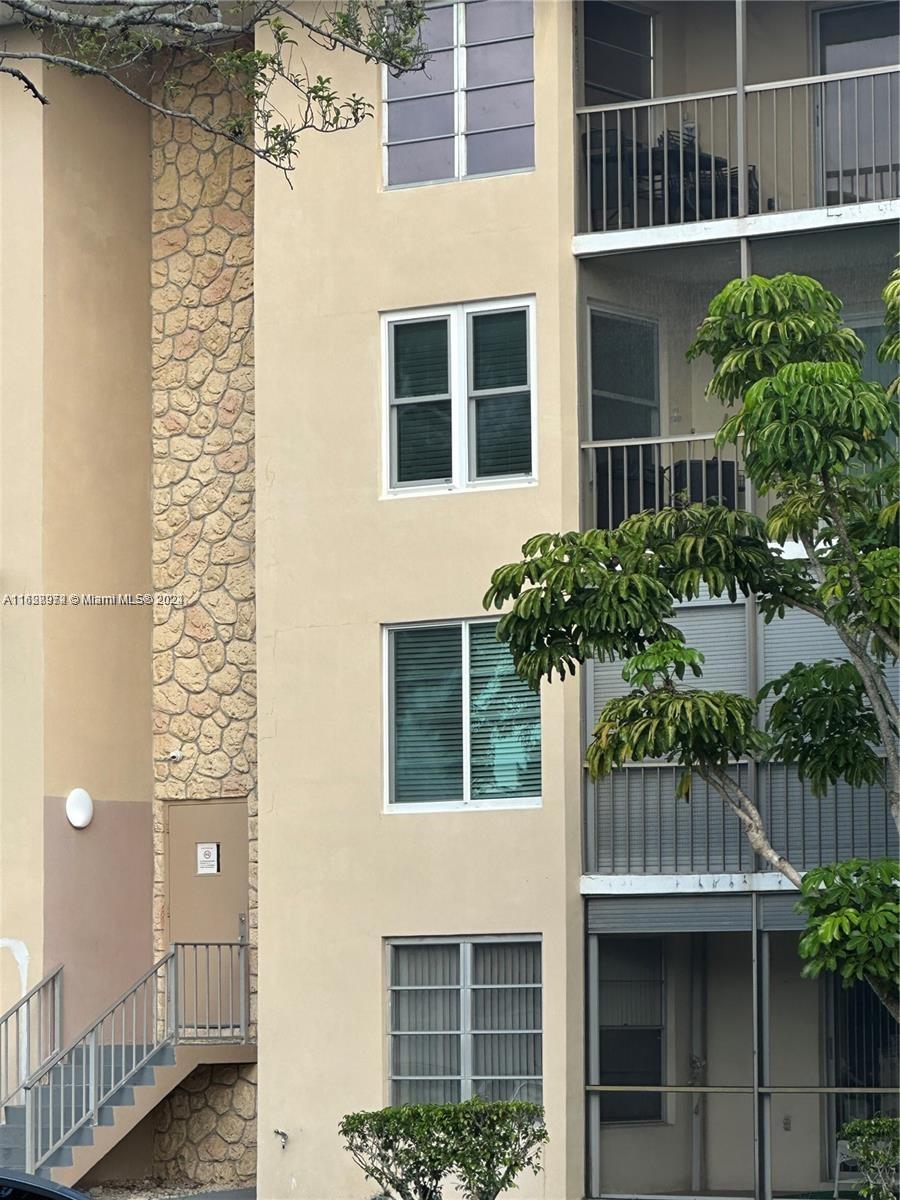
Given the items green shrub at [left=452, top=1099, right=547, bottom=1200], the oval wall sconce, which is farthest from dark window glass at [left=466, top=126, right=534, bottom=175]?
green shrub at [left=452, top=1099, right=547, bottom=1200]

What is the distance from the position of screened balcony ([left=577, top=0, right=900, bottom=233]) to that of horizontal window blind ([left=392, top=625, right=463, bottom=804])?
3.94 metres

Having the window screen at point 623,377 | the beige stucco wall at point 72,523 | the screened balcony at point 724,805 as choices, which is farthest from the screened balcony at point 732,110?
the beige stucco wall at point 72,523

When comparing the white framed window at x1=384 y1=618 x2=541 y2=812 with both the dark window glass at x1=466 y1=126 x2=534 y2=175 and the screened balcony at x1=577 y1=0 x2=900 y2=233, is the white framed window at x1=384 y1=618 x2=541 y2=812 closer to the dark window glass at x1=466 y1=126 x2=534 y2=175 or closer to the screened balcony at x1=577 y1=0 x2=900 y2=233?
the screened balcony at x1=577 y1=0 x2=900 y2=233

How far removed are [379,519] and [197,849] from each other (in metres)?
4.47

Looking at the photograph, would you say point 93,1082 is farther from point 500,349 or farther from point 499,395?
point 500,349

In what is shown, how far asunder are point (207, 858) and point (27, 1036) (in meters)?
2.64

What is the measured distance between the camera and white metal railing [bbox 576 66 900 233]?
18.7 metres

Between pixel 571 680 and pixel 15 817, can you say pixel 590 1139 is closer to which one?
pixel 571 680

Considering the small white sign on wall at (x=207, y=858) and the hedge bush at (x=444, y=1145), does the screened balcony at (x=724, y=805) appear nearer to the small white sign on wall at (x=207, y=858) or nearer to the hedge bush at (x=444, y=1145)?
the hedge bush at (x=444, y=1145)

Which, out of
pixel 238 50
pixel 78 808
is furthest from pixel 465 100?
pixel 78 808

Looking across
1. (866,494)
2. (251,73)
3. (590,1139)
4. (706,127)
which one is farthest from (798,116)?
(590,1139)

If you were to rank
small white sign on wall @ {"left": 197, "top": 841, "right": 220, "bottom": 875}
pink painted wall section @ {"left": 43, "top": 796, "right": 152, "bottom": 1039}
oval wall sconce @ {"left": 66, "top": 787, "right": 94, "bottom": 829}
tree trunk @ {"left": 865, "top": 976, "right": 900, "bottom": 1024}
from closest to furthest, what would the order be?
1. tree trunk @ {"left": 865, "top": 976, "right": 900, "bottom": 1024}
2. pink painted wall section @ {"left": 43, "top": 796, "right": 152, "bottom": 1039}
3. oval wall sconce @ {"left": 66, "top": 787, "right": 94, "bottom": 829}
4. small white sign on wall @ {"left": 197, "top": 841, "right": 220, "bottom": 875}

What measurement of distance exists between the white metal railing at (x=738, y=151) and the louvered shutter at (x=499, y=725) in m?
3.84
